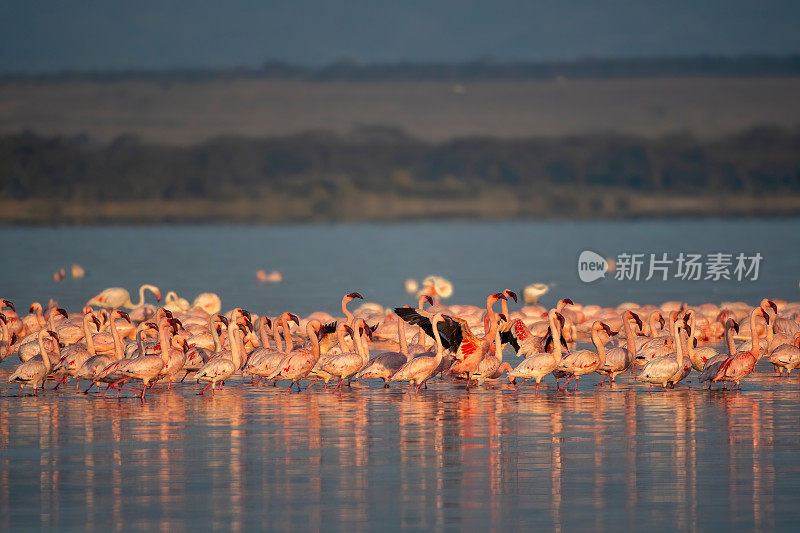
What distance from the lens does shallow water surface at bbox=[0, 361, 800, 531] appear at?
1114 cm

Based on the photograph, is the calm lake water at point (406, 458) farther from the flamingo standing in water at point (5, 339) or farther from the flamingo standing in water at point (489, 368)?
the flamingo standing in water at point (5, 339)

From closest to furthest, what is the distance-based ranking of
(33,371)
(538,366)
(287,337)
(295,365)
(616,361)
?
(33,371) < (538,366) < (295,365) < (616,361) < (287,337)

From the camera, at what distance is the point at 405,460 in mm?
13484

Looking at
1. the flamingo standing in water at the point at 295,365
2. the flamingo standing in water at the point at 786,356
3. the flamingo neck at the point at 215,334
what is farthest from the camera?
the flamingo neck at the point at 215,334

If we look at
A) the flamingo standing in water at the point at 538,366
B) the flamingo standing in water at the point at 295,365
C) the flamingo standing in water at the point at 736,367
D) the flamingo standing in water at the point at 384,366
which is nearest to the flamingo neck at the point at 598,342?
the flamingo standing in water at the point at 538,366

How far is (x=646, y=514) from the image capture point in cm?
1105

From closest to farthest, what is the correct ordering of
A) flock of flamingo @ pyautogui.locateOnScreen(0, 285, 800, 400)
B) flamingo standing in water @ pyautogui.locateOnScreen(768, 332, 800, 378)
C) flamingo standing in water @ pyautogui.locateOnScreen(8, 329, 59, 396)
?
flamingo standing in water @ pyautogui.locateOnScreen(8, 329, 59, 396) < flock of flamingo @ pyautogui.locateOnScreen(0, 285, 800, 400) < flamingo standing in water @ pyautogui.locateOnScreen(768, 332, 800, 378)

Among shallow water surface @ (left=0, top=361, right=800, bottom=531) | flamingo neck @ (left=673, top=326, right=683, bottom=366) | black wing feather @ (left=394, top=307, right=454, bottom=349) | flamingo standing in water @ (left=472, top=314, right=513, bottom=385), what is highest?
black wing feather @ (left=394, top=307, right=454, bottom=349)

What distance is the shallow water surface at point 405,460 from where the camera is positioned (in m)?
11.1

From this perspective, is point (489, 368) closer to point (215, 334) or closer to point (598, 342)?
point (598, 342)

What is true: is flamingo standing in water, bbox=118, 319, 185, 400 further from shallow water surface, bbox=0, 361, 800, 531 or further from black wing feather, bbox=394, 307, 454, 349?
black wing feather, bbox=394, 307, 454, 349

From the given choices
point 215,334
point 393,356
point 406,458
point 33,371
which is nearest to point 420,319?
point 393,356

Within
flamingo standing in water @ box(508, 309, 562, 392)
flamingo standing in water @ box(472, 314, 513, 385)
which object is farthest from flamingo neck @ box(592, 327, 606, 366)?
flamingo standing in water @ box(472, 314, 513, 385)

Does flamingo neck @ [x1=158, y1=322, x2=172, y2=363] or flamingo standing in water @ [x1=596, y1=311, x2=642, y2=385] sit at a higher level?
flamingo neck @ [x1=158, y1=322, x2=172, y2=363]
